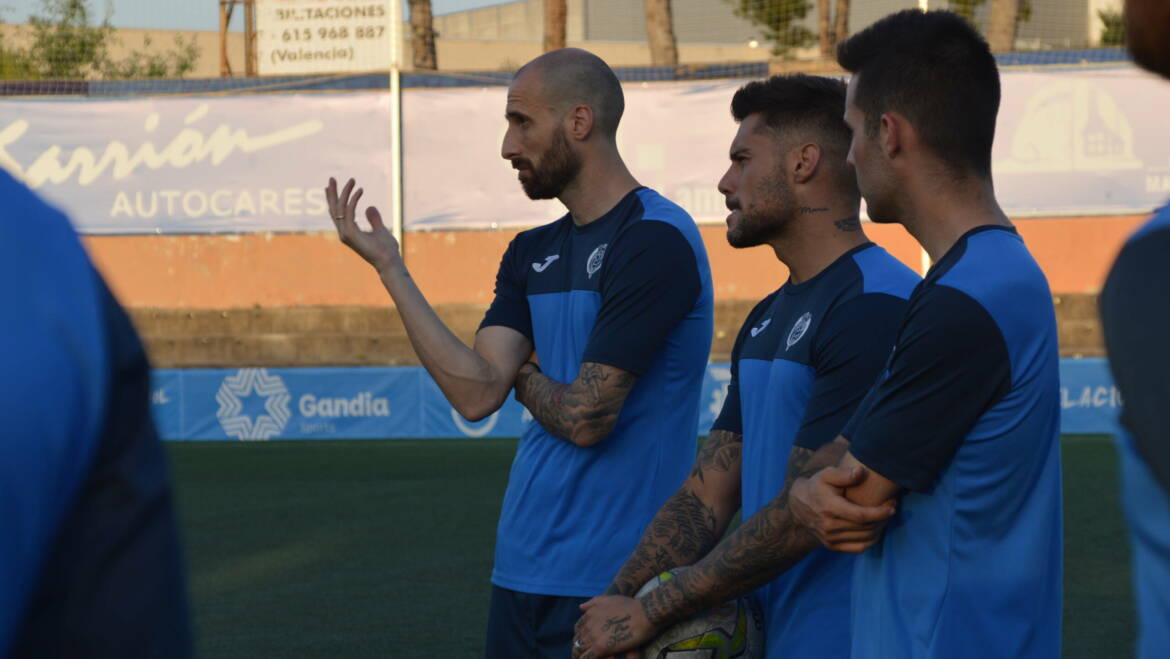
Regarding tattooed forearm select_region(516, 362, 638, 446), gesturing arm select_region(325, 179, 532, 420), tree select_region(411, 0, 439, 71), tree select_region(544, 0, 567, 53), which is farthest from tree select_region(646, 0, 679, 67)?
tattooed forearm select_region(516, 362, 638, 446)

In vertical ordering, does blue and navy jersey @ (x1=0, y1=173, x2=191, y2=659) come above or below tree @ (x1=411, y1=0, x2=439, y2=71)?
above

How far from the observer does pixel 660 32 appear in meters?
23.6

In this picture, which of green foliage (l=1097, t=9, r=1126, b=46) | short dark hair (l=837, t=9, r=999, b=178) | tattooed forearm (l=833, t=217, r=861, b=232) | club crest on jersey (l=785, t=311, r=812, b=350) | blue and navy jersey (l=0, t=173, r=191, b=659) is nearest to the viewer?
blue and navy jersey (l=0, t=173, r=191, b=659)

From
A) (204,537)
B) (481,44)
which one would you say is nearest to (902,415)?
(204,537)

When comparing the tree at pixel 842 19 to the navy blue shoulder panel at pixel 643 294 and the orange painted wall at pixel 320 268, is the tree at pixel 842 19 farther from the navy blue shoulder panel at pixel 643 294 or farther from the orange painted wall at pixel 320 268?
the navy blue shoulder panel at pixel 643 294

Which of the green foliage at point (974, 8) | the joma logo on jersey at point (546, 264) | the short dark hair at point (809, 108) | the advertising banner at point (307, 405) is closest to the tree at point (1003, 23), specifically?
the green foliage at point (974, 8)

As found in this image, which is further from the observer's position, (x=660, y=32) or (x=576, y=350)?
(x=660, y=32)

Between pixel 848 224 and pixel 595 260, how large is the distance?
739 mm

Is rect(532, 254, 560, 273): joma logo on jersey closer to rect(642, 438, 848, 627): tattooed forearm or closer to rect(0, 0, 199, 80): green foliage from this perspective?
rect(642, 438, 848, 627): tattooed forearm

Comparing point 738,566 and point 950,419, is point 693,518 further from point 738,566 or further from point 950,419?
point 950,419

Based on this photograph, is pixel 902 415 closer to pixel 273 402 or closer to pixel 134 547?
pixel 134 547

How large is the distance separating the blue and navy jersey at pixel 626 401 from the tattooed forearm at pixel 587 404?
0.12ft

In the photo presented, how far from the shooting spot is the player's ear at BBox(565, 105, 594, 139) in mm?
3736

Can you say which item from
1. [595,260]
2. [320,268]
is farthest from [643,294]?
[320,268]
